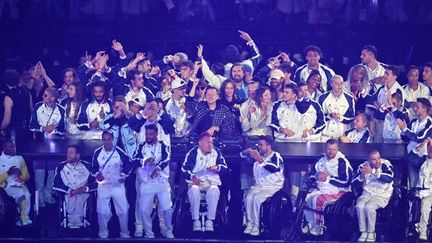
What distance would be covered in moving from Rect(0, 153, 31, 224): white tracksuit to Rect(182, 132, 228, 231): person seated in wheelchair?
202 cm

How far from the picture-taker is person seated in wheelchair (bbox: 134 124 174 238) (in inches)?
410

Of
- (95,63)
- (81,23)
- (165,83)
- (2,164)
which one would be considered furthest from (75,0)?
(2,164)

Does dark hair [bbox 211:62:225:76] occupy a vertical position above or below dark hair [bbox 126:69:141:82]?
above

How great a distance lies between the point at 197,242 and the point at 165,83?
248 cm

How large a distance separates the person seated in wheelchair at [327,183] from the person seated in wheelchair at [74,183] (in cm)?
270

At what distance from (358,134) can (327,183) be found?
1161mm

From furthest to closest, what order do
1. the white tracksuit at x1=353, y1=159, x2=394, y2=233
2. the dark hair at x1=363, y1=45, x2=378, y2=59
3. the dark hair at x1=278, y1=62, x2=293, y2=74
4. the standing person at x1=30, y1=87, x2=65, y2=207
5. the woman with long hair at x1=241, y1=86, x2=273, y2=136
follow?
the dark hair at x1=363, y1=45, x2=378, y2=59, the dark hair at x1=278, y1=62, x2=293, y2=74, the woman with long hair at x1=241, y1=86, x2=273, y2=136, the standing person at x1=30, y1=87, x2=65, y2=207, the white tracksuit at x1=353, y1=159, x2=394, y2=233

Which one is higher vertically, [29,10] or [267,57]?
[29,10]

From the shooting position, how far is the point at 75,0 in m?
13.4

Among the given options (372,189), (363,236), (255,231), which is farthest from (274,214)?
(372,189)

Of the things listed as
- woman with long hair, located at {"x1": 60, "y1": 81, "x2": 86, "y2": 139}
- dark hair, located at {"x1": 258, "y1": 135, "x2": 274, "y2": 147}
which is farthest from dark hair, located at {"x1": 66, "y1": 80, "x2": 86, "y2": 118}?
dark hair, located at {"x1": 258, "y1": 135, "x2": 274, "y2": 147}

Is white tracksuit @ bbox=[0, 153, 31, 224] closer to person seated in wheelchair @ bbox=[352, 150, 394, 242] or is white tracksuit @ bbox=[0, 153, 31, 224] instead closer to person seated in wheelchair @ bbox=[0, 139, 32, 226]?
person seated in wheelchair @ bbox=[0, 139, 32, 226]

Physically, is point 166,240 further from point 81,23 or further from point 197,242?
point 81,23

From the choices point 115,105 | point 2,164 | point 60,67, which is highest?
point 60,67
